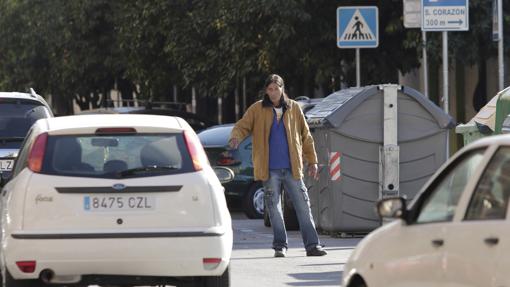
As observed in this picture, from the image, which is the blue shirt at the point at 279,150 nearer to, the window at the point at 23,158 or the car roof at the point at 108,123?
the car roof at the point at 108,123

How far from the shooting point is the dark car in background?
71.3 ft

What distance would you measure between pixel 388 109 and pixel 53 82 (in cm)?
3435

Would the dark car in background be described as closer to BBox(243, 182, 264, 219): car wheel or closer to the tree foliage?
BBox(243, 182, 264, 219): car wheel

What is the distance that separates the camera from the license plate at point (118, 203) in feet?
33.0

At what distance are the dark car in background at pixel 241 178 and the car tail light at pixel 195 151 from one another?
11.1m

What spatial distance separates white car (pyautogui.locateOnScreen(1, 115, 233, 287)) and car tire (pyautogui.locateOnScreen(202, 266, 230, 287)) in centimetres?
9

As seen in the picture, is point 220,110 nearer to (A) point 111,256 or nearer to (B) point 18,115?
(B) point 18,115

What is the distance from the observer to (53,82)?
49812 mm

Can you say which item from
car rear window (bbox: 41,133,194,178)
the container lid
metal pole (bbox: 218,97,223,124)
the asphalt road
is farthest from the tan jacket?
metal pole (bbox: 218,97,223,124)

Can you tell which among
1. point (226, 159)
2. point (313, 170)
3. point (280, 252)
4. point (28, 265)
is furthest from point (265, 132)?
point (226, 159)

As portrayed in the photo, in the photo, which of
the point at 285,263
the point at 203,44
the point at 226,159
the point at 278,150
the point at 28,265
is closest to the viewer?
the point at 28,265

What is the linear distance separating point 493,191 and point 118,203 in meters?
3.73

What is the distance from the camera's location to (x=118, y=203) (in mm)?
10078

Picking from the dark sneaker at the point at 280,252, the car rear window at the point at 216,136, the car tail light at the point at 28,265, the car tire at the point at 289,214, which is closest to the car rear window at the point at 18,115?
the car tire at the point at 289,214
